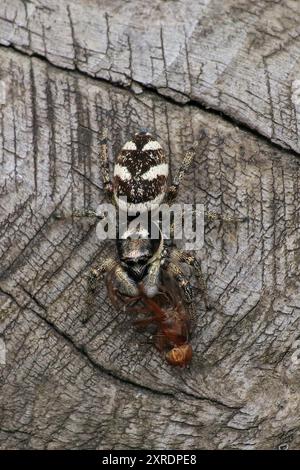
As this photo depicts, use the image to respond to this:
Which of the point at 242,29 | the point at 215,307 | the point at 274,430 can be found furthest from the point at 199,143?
the point at 274,430

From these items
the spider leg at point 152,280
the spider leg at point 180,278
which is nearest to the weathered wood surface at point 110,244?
the spider leg at point 180,278

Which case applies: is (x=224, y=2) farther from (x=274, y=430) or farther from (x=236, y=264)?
(x=274, y=430)

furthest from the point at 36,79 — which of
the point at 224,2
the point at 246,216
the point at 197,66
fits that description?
the point at 246,216

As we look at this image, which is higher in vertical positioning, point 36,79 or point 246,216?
point 36,79

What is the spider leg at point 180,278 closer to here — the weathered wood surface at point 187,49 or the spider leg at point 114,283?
the spider leg at point 114,283

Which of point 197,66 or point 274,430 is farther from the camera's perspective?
point 274,430

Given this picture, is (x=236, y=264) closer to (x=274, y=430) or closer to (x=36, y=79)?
(x=274, y=430)

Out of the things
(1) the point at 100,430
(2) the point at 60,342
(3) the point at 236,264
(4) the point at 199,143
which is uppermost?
(4) the point at 199,143

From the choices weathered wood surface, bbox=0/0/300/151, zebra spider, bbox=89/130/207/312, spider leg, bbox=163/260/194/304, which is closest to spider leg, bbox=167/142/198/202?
zebra spider, bbox=89/130/207/312
